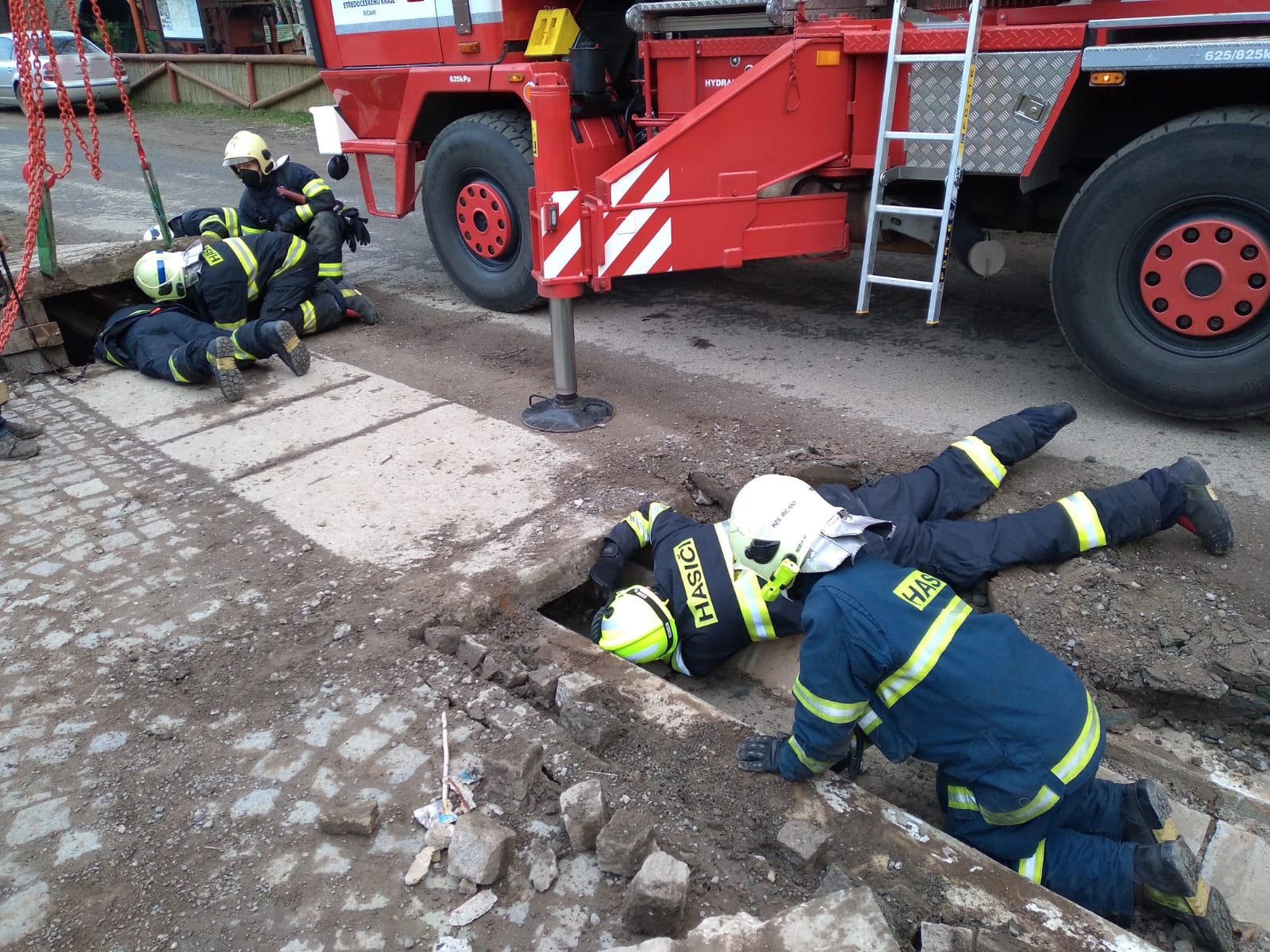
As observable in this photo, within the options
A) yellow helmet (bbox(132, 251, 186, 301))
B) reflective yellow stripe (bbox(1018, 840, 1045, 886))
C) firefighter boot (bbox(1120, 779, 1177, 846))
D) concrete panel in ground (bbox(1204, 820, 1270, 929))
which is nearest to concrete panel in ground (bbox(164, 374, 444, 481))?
yellow helmet (bbox(132, 251, 186, 301))

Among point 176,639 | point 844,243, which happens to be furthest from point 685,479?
point 176,639

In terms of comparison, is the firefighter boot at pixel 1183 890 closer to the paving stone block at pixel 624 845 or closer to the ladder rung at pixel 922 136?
the paving stone block at pixel 624 845

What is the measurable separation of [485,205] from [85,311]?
121 inches

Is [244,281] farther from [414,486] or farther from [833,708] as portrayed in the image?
[833,708]

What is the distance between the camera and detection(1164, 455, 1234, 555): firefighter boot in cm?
324

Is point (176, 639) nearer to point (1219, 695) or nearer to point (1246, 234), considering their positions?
point (1219, 695)

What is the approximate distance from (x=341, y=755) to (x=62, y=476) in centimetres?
265

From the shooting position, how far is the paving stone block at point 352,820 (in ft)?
7.50

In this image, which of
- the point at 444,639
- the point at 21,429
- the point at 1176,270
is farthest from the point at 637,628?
the point at 21,429

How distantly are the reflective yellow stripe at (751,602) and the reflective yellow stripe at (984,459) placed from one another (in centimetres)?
115

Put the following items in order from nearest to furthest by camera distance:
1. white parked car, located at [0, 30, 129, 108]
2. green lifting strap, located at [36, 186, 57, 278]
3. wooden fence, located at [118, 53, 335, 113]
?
green lifting strap, located at [36, 186, 57, 278]
wooden fence, located at [118, 53, 335, 113]
white parked car, located at [0, 30, 129, 108]

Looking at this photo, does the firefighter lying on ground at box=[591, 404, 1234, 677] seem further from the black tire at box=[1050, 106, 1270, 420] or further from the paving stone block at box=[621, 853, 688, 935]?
the paving stone block at box=[621, 853, 688, 935]

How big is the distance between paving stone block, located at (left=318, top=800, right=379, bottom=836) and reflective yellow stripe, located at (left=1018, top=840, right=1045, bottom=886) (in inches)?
66.6

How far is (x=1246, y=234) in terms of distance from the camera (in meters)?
3.64
